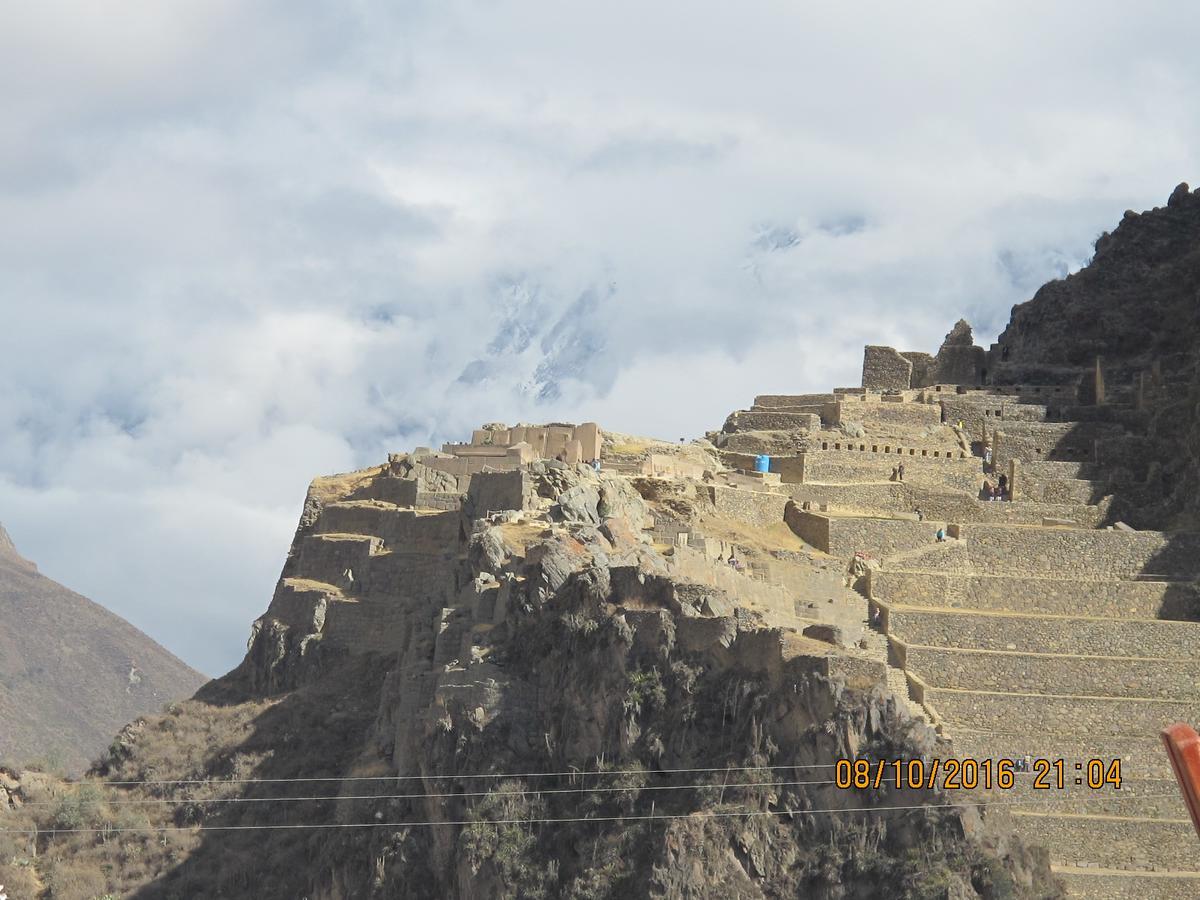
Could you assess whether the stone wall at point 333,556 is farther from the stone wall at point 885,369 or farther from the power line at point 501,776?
the stone wall at point 885,369

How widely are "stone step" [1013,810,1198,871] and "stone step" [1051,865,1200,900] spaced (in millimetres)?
297

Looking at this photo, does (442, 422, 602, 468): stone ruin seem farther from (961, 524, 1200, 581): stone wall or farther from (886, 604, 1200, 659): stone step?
(886, 604, 1200, 659): stone step

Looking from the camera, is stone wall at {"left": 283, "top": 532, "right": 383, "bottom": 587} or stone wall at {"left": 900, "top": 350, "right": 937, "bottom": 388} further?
stone wall at {"left": 900, "top": 350, "right": 937, "bottom": 388}

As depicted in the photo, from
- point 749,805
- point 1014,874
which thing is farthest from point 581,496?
point 1014,874

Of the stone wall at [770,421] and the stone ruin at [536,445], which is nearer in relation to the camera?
the stone ruin at [536,445]

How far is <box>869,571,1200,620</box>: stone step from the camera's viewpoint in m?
63.2


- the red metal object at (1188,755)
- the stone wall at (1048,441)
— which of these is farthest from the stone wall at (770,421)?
the red metal object at (1188,755)

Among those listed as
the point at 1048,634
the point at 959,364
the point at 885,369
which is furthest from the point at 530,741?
the point at 959,364

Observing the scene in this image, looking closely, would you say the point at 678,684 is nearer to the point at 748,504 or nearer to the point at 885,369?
the point at 748,504

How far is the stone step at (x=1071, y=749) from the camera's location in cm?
5578

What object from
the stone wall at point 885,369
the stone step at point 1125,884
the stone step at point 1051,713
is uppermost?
the stone wall at point 885,369

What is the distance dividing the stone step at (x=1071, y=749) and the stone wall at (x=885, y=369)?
3444cm

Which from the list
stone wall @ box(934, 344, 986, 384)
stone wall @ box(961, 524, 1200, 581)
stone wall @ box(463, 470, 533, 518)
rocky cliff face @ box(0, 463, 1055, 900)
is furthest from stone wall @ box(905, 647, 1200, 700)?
stone wall @ box(934, 344, 986, 384)

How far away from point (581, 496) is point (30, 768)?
72.6 ft
